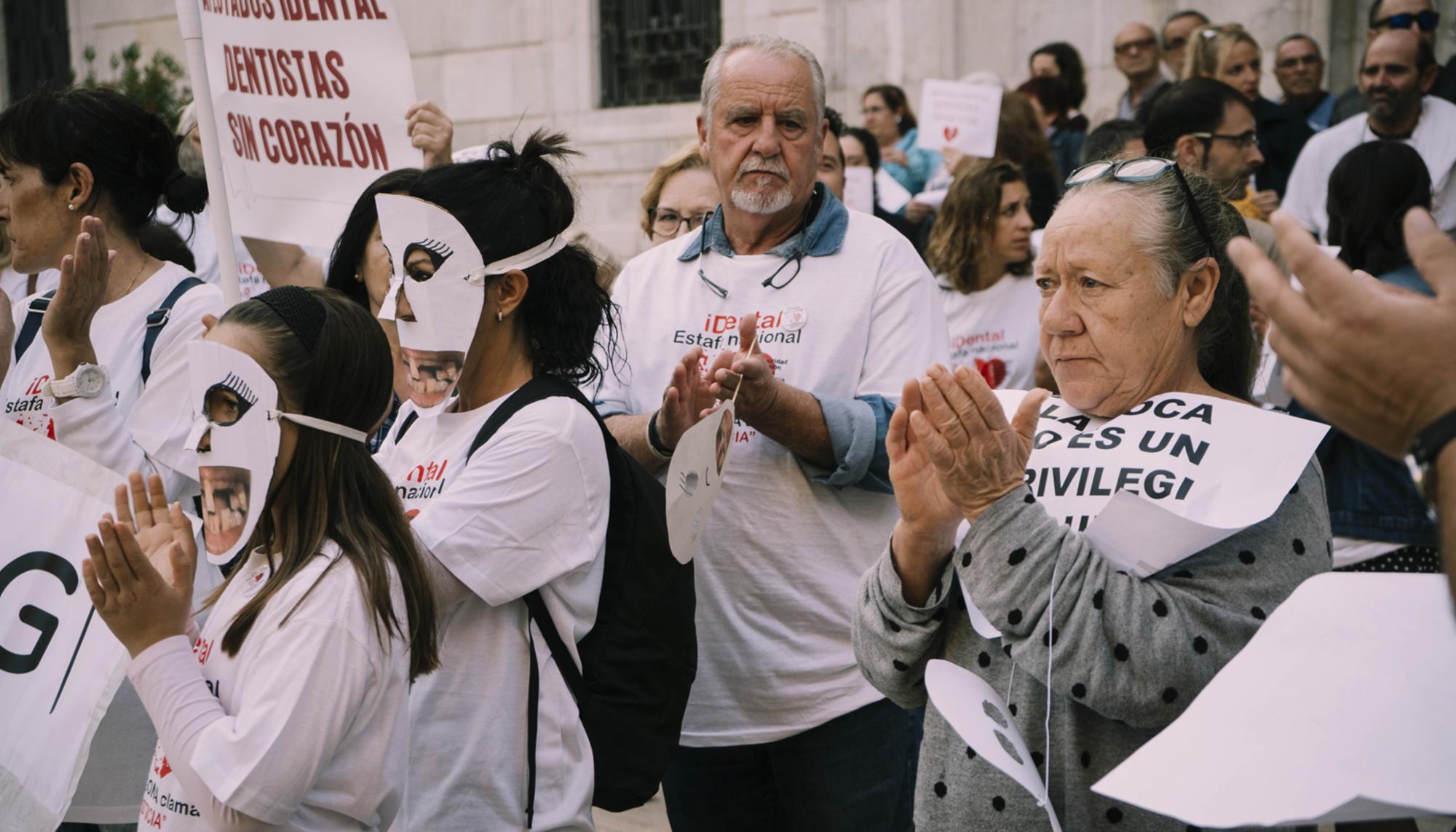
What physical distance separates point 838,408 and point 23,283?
3.82 m

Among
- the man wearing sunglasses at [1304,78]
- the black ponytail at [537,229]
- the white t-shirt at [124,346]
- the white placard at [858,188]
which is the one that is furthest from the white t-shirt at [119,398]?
the man wearing sunglasses at [1304,78]

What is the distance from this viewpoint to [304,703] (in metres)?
2.15

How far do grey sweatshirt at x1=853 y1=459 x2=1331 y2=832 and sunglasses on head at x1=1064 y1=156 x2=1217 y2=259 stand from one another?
42 centimetres

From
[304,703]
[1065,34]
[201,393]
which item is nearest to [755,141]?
[201,393]

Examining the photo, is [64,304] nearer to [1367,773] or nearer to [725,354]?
[725,354]

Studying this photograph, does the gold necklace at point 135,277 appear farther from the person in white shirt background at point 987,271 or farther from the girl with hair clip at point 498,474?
the person in white shirt background at point 987,271

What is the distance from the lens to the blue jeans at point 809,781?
3.29 meters

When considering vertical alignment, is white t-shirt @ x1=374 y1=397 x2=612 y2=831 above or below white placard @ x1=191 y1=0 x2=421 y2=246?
below

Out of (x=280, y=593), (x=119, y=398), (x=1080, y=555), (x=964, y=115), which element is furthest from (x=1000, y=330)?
(x=280, y=593)

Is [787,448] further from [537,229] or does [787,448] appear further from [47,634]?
[47,634]

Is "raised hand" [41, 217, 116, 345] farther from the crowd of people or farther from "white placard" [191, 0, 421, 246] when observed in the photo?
"white placard" [191, 0, 421, 246]

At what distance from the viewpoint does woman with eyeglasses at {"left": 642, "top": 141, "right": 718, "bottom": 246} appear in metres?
4.60

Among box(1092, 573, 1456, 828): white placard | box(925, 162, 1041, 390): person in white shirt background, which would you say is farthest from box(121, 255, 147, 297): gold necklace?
box(925, 162, 1041, 390): person in white shirt background

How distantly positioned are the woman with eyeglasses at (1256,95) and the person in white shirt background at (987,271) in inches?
94.5
